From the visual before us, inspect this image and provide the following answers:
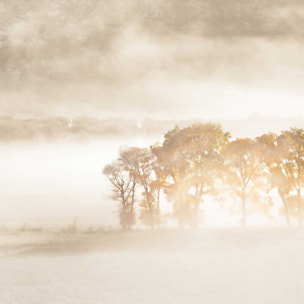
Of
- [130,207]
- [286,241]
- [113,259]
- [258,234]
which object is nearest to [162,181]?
[130,207]

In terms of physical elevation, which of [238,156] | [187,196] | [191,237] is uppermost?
[238,156]

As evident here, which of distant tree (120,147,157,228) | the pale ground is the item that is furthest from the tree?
the pale ground

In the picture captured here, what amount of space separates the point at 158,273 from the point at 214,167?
2265 centimetres

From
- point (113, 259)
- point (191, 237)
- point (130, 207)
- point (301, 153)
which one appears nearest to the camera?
point (113, 259)

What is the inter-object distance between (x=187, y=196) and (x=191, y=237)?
8.95 m

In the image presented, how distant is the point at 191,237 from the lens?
106ft

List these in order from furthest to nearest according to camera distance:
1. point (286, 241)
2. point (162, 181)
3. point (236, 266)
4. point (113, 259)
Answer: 1. point (162, 181)
2. point (286, 241)
3. point (113, 259)
4. point (236, 266)

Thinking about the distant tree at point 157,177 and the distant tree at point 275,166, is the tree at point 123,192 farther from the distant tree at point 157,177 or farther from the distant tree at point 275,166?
the distant tree at point 275,166

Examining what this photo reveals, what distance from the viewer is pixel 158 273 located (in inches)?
722

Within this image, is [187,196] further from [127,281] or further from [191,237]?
[127,281]

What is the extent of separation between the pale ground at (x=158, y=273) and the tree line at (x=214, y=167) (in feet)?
37.3

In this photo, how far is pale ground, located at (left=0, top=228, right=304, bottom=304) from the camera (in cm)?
1438

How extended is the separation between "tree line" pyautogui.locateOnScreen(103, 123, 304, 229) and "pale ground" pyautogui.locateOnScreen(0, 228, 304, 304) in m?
11.4

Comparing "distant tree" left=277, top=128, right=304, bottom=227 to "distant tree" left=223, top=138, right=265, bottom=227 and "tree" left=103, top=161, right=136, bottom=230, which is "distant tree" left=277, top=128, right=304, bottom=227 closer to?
"distant tree" left=223, top=138, right=265, bottom=227
